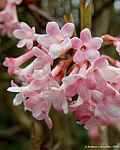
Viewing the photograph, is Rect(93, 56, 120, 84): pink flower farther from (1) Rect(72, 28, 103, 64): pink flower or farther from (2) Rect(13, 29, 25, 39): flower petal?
(2) Rect(13, 29, 25, 39): flower petal

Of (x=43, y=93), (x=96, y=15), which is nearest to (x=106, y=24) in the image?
(x=96, y=15)

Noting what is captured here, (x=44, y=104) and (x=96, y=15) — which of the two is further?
(x=96, y=15)

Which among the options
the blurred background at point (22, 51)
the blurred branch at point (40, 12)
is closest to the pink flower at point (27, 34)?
the blurred background at point (22, 51)

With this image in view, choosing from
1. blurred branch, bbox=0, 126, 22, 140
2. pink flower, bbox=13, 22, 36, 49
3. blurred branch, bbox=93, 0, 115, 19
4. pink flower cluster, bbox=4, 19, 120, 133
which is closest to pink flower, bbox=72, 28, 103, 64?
pink flower cluster, bbox=4, 19, 120, 133

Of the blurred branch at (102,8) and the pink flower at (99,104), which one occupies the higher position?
the pink flower at (99,104)

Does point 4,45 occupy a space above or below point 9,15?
below

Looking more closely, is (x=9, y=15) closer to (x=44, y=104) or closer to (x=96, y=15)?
(x=96, y=15)

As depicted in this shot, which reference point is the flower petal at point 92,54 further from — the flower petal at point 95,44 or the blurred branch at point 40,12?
the blurred branch at point 40,12

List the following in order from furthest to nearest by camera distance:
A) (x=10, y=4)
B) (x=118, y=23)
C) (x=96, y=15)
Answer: (x=118, y=23), (x=96, y=15), (x=10, y=4)
